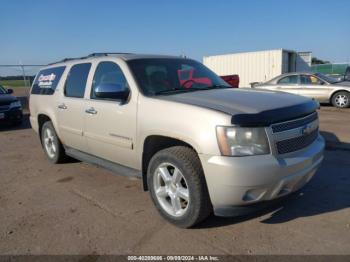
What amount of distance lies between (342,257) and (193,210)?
1336 millimetres

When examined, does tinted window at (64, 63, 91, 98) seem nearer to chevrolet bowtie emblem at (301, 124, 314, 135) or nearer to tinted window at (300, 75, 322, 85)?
chevrolet bowtie emblem at (301, 124, 314, 135)

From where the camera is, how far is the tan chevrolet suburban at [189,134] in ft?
10.1

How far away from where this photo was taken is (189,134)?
327 centimetres

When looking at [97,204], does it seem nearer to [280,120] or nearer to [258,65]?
[280,120]

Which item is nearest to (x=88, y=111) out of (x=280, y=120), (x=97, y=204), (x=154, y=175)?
(x=97, y=204)

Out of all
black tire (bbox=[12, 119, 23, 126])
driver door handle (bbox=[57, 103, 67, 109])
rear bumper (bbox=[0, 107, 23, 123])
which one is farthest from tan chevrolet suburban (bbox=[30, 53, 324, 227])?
black tire (bbox=[12, 119, 23, 126])

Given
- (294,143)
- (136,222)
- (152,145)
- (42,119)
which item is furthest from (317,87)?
(136,222)

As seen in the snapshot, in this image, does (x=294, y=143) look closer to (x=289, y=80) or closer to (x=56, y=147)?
(x=56, y=147)

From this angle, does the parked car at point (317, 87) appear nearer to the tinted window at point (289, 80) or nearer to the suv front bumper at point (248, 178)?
the tinted window at point (289, 80)

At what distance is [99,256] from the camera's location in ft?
10.4

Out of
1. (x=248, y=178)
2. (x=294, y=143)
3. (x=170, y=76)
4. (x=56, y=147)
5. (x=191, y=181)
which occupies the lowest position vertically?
(x=56, y=147)

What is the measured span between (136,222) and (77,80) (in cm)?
245

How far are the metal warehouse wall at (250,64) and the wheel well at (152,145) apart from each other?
55.6 feet

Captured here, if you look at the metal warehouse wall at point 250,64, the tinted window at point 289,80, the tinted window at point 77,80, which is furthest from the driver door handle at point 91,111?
the metal warehouse wall at point 250,64
